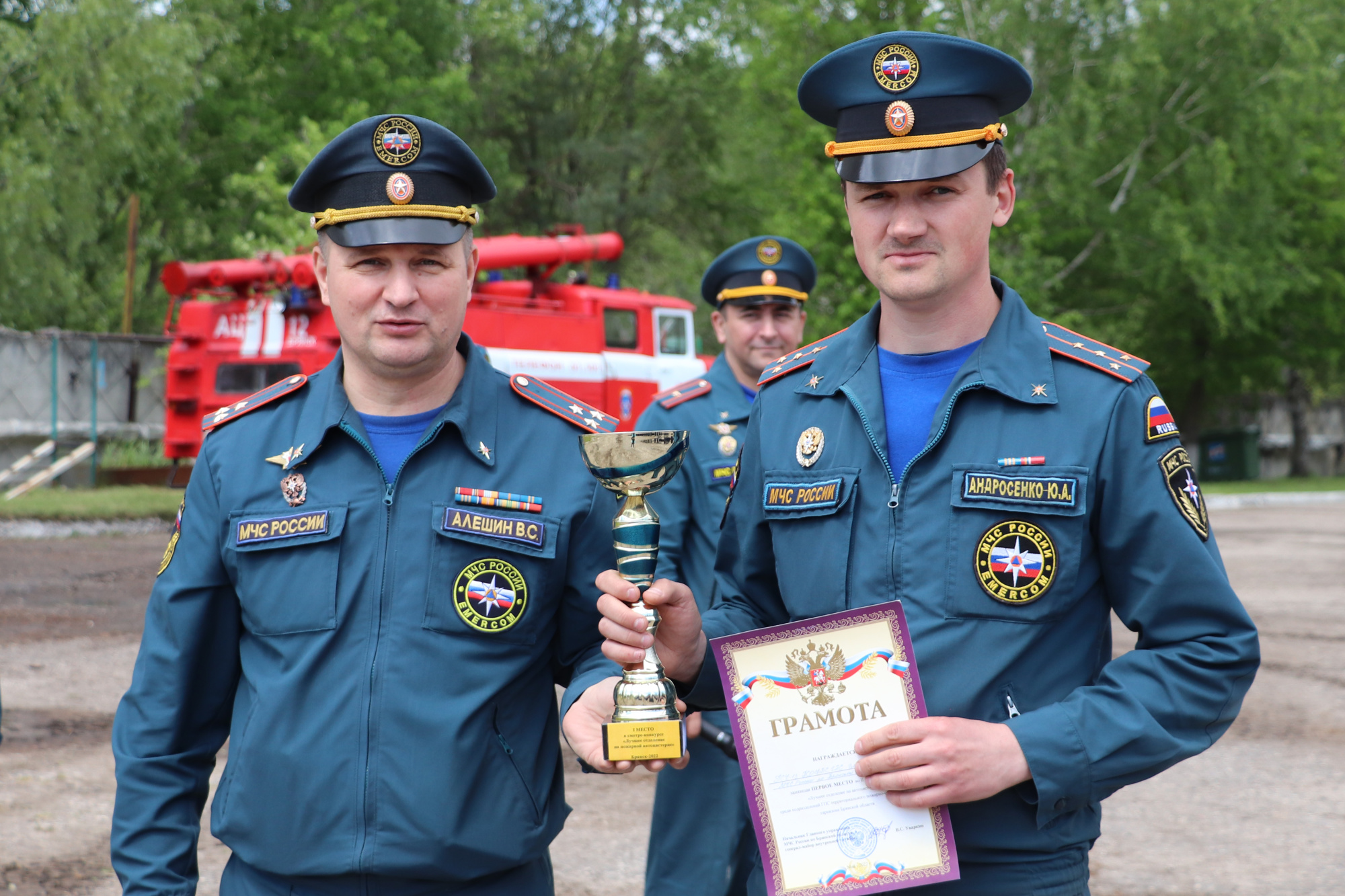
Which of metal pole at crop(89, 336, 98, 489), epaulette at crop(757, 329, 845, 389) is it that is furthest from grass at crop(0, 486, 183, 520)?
epaulette at crop(757, 329, 845, 389)

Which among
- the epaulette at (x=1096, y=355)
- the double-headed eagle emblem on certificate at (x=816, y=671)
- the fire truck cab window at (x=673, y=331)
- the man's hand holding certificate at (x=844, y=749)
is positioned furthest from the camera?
the fire truck cab window at (x=673, y=331)

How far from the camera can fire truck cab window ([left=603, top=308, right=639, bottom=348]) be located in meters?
18.2

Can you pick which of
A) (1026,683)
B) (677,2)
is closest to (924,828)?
(1026,683)

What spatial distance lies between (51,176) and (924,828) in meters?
22.8

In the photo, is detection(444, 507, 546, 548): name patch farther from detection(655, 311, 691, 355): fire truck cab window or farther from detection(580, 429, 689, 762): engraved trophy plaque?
detection(655, 311, 691, 355): fire truck cab window

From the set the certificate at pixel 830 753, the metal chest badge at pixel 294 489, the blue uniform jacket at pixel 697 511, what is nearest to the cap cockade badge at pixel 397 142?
the metal chest badge at pixel 294 489

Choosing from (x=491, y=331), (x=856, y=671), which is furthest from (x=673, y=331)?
Answer: (x=856, y=671)

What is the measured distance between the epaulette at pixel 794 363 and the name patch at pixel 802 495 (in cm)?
26

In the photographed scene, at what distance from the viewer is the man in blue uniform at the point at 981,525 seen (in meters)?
2.07

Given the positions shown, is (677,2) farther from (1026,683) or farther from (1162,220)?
(1026,683)

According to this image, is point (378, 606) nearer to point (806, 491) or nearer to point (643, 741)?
point (643, 741)

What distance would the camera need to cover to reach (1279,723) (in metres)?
7.30

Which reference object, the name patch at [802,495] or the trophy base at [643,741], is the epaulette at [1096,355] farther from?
the trophy base at [643,741]

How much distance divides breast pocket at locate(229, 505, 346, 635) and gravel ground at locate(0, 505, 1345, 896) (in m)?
2.67
